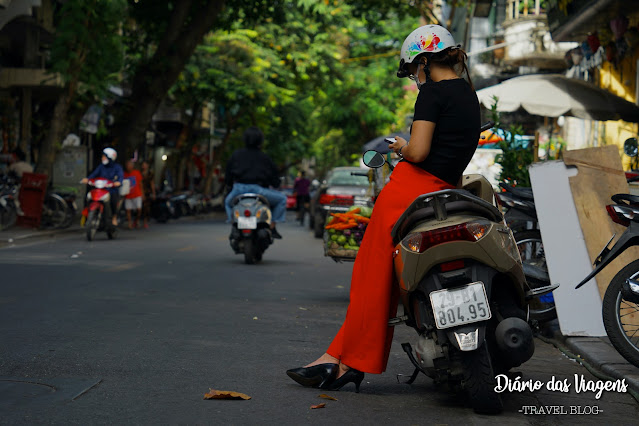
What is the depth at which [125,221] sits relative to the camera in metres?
28.7

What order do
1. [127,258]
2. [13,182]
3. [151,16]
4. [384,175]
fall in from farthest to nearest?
[151,16]
[13,182]
[127,258]
[384,175]

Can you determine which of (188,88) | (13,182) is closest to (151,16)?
(13,182)

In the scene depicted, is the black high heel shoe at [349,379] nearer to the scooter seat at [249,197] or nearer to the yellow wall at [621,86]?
the scooter seat at [249,197]

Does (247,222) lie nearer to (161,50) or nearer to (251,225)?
(251,225)

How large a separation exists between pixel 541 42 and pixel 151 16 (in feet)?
36.3

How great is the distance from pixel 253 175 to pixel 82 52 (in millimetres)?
9627

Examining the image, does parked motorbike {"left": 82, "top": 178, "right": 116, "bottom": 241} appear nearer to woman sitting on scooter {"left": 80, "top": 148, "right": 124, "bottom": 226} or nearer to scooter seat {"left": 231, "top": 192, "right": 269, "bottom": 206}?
woman sitting on scooter {"left": 80, "top": 148, "right": 124, "bottom": 226}

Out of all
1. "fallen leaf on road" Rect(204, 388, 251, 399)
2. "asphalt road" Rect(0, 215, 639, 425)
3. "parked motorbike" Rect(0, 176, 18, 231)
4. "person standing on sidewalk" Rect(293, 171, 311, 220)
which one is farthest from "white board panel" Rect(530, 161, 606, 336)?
"person standing on sidewalk" Rect(293, 171, 311, 220)

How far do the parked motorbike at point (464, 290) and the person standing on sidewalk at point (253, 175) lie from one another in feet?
30.3

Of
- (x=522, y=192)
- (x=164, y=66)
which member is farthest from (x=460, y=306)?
(x=164, y=66)

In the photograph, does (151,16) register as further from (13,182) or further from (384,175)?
(384,175)

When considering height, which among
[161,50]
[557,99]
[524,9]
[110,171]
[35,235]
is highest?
[524,9]

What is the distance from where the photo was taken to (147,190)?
2794cm

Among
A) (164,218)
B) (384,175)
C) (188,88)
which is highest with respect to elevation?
(188,88)
